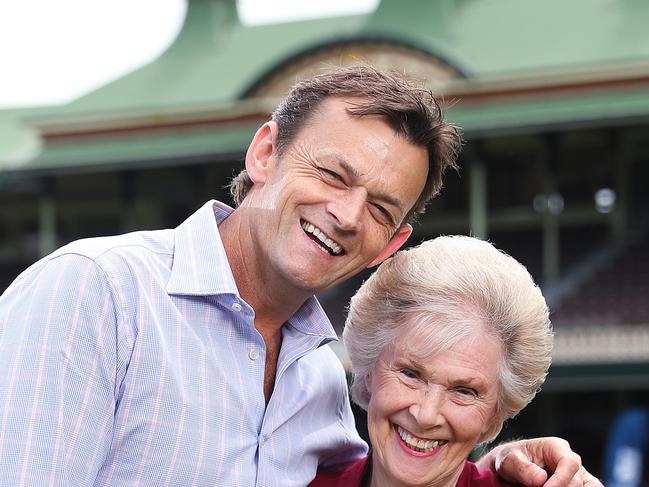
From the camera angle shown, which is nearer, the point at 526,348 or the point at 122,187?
the point at 526,348

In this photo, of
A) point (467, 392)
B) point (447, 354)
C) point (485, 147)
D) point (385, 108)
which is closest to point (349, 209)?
point (385, 108)

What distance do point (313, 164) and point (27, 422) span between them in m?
0.96

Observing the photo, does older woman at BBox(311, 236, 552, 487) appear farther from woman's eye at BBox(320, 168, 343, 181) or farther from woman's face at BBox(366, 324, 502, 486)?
woman's eye at BBox(320, 168, 343, 181)

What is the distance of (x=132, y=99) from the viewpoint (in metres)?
24.4

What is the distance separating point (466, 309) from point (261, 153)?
69 cm

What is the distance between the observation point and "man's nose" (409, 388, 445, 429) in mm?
2859

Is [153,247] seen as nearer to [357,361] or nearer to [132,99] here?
[357,361]

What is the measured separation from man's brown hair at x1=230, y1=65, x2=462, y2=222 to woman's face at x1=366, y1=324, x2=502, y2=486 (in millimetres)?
401

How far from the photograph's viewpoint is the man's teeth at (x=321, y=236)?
108 inches

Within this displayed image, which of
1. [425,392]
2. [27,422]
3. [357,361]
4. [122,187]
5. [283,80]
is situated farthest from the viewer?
[122,187]

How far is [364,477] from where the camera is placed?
320cm

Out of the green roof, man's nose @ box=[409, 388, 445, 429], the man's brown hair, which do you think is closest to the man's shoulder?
the man's brown hair

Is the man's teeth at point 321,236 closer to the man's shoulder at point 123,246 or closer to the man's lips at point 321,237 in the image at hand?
the man's lips at point 321,237

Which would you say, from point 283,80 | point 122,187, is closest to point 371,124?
point 283,80
